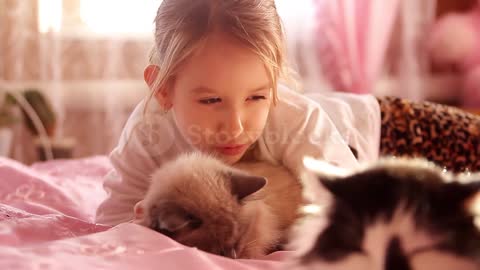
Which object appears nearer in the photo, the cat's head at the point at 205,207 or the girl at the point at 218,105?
the cat's head at the point at 205,207

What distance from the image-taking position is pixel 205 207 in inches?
38.0

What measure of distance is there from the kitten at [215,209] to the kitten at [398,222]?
301 millimetres

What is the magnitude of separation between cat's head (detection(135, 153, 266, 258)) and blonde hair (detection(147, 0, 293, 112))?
0.81 feet

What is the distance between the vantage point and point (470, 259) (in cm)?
61

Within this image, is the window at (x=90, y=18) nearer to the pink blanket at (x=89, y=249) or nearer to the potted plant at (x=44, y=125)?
the potted plant at (x=44, y=125)

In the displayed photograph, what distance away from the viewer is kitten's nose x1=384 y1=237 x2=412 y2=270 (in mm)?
591

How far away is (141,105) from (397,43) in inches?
72.4

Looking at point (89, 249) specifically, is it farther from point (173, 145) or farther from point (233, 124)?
point (173, 145)

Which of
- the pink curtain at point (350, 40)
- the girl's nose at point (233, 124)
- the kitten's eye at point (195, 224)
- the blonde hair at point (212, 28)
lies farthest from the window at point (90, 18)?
the kitten's eye at point (195, 224)

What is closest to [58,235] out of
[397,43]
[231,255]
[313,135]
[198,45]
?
[231,255]

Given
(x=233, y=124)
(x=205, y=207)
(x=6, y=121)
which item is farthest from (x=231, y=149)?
(x=6, y=121)

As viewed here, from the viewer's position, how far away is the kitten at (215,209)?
959mm

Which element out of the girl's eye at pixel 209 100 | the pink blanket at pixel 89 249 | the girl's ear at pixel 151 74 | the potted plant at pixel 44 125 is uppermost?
the girl's ear at pixel 151 74

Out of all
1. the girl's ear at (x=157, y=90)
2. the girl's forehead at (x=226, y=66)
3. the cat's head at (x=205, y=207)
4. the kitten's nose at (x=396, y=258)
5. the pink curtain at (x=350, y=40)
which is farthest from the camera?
the pink curtain at (x=350, y=40)
